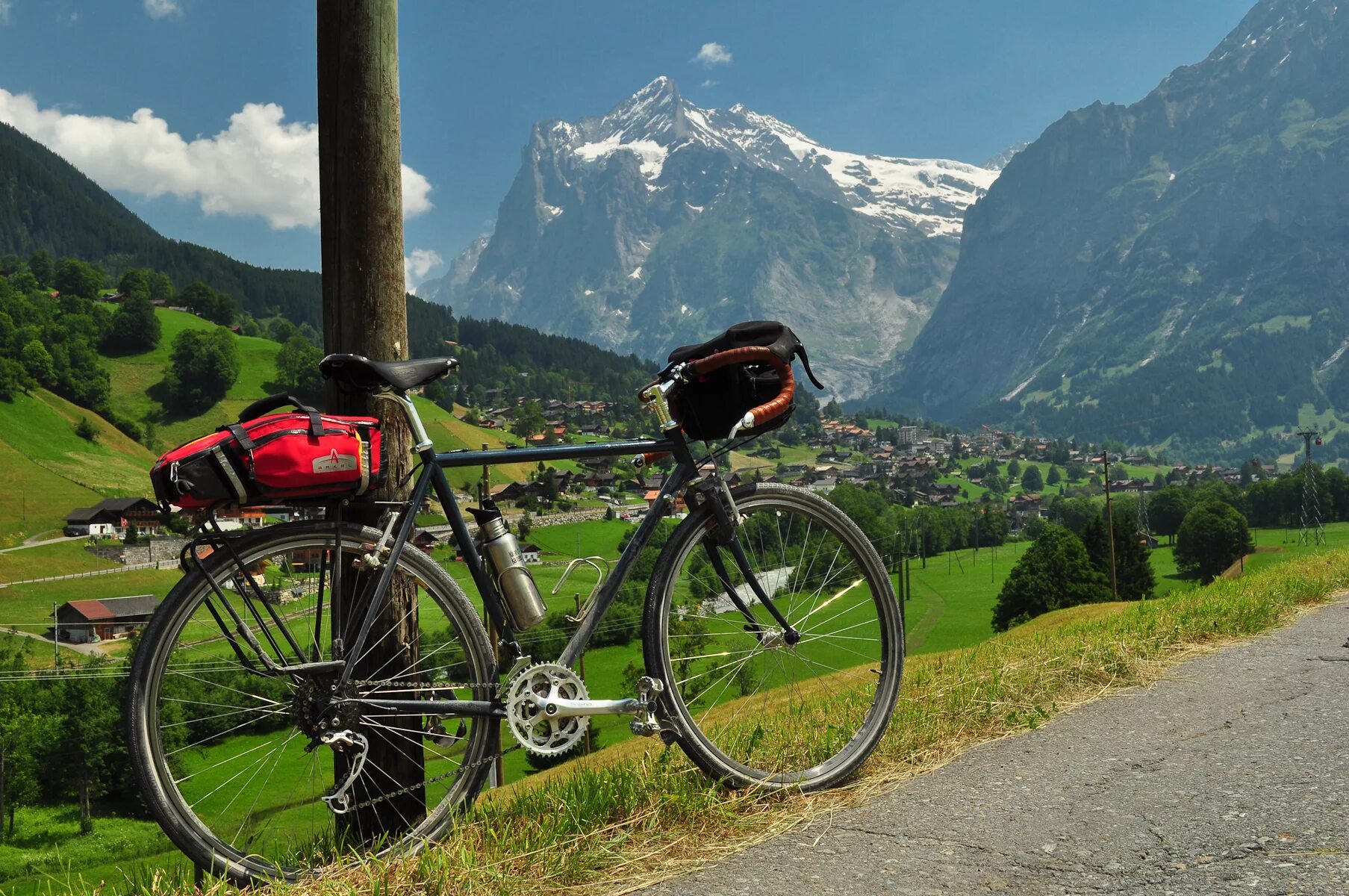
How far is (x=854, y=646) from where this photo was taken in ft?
16.0

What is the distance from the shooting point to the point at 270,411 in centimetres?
380

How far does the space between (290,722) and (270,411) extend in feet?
3.79

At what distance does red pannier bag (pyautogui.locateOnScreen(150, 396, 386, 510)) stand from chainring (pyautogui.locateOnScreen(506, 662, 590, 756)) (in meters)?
0.94

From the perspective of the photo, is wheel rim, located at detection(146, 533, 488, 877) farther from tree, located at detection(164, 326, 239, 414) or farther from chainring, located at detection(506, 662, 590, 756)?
tree, located at detection(164, 326, 239, 414)

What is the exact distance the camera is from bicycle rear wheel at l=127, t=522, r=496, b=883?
11.1 ft

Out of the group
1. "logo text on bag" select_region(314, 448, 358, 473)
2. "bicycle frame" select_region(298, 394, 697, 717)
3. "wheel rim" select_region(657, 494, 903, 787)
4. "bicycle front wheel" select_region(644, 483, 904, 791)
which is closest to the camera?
"logo text on bag" select_region(314, 448, 358, 473)

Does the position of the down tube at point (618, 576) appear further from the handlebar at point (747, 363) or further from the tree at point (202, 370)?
the tree at point (202, 370)

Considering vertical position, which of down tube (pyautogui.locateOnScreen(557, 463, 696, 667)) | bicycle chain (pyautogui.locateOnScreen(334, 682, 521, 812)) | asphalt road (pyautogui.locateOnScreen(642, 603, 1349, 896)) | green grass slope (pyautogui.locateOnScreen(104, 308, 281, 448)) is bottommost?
asphalt road (pyautogui.locateOnScreen(642, 603, 1349, 896))

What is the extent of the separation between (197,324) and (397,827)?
199125mm

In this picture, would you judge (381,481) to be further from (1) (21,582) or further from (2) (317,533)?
(1) (21,582)

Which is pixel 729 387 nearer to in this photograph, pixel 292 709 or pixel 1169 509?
pixel 292 709

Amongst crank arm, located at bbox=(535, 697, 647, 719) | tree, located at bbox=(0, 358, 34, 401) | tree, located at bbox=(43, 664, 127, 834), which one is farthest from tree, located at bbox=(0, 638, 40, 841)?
tree, located at bbox=(0, 358, 34, 401)

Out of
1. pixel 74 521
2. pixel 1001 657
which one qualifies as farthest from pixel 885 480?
pixel 1001 657

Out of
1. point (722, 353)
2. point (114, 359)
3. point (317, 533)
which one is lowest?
point (317, 533)
